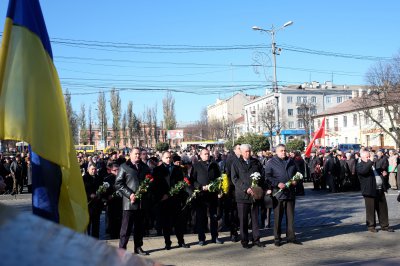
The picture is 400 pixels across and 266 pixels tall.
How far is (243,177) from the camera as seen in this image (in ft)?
31.5

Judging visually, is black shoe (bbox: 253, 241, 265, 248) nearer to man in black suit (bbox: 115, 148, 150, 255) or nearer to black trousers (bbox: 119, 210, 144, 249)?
man in black suit (bbox: 115, 148, 150, 255)

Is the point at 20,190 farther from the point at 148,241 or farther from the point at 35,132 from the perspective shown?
the point at 35,132

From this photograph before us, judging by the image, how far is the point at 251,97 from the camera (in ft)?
407

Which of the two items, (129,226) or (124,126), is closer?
(129,226)

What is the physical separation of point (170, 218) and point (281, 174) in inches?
99.4

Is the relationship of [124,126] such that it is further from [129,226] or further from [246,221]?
[129,226]

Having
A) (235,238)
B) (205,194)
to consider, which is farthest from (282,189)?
(205,194)

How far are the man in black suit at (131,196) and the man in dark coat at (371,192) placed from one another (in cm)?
494

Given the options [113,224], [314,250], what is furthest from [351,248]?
[113,224]

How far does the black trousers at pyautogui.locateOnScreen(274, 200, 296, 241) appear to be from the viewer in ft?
30.6

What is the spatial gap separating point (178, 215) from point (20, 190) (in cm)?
1641

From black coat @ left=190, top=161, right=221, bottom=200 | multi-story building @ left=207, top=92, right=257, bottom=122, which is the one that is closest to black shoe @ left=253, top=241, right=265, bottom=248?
black coat @ left=190, top=161, right=221, bottom=200

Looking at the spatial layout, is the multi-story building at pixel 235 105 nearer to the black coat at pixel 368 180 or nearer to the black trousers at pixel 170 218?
the black coat at pixel 368 180

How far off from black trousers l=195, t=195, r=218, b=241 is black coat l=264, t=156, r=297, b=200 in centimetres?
132
